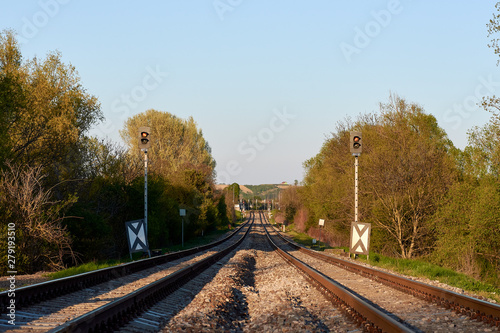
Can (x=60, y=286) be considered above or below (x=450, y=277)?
above

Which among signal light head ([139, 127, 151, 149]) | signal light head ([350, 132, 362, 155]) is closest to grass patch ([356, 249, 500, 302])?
signal light head ([350, 132, 362, 155])

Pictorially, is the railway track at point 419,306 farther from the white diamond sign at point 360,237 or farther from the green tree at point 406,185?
the green tree at point 406,185

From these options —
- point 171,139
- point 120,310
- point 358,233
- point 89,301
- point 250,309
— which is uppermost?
point 171,139

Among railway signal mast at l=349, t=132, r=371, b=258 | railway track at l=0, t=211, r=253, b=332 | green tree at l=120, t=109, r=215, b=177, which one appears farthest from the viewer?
green tree at l=120, t=109, r=215, b=177

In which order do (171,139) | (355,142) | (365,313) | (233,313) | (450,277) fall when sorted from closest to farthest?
(365,313) < (233,313) < (450,277) < (355,142) < (171,139)

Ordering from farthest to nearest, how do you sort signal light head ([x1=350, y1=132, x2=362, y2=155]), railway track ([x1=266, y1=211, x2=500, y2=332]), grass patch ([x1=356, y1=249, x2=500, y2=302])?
1. signal light head ([x1=350, y1=132, x2=362, y2=155])
2. grass patch ([x1=356, y1=249, x2=500, y2=302])
3. railway track ([x1=266, y1=211, x2=500, y2=332])

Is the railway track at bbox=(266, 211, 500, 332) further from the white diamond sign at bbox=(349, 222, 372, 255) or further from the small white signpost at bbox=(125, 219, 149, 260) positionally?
the small white signpost at bbox=(125, 219, 149, 260)

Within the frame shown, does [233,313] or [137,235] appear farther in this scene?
[137,235]

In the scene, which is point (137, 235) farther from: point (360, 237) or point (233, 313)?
point (233, 313)

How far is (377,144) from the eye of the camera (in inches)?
1342

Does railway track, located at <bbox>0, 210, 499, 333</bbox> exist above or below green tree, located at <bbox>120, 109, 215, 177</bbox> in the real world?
below

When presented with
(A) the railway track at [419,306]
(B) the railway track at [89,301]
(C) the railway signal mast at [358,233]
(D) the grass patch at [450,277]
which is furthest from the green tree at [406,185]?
(B) the railway track at [89,301]

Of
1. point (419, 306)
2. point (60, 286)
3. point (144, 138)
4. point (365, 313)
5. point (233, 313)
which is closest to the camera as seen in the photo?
point (365, 313)

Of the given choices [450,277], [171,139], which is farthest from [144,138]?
[171,139]
